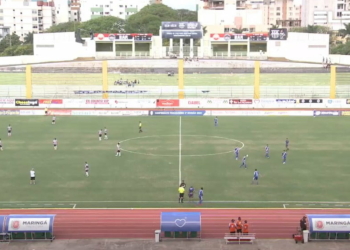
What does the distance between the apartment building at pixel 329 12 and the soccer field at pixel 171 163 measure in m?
130

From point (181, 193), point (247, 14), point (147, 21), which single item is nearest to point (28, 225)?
point (181, 193)

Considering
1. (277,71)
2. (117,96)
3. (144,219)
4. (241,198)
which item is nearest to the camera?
(144,219)

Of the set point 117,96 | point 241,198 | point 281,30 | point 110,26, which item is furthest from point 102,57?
point 241,198

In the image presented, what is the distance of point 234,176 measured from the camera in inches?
1305

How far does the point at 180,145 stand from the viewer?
42.0 metres

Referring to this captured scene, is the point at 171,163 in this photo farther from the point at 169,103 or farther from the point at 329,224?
the point at 169,103

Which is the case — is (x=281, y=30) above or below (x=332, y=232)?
above

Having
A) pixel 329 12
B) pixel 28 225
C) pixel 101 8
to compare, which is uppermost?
pixel 101 8

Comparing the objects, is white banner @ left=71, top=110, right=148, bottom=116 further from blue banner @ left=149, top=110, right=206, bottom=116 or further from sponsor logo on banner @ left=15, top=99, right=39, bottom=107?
sponsor logo on banner @ left=15, top=99, right=39, bottom=107

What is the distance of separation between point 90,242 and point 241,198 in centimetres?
904

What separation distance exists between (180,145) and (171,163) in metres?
5.72

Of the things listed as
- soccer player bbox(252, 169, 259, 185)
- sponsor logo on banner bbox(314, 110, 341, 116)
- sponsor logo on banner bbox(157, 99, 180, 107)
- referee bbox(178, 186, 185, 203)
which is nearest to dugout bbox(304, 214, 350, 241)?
referee bbox(178, 186, 185, 203)

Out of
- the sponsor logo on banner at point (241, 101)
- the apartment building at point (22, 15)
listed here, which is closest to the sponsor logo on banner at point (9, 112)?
the sponsor logo on banner at point (241, 101)

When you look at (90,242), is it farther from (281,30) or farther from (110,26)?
(110,26)
